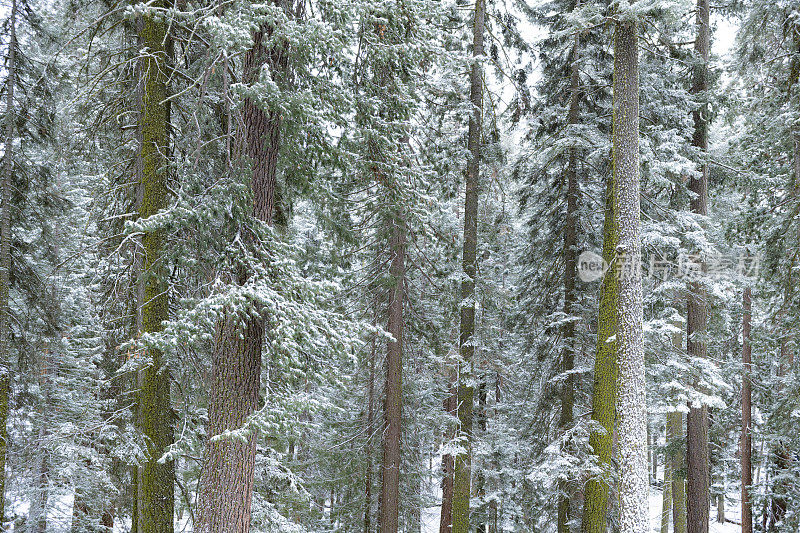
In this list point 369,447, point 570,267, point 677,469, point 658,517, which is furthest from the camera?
point 658,517

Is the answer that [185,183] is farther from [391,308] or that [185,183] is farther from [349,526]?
[349,526]

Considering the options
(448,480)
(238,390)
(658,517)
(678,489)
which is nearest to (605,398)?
(448,480)

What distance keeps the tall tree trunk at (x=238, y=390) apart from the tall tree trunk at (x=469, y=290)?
532 centimetres

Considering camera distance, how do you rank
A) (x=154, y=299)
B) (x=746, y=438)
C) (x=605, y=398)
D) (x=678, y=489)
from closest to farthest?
1. (x=154, y=299)
2. (x=605, y=398)
3. (x=678, y=489)
4. (x=746, y=438)

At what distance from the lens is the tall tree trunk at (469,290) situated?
31.6ft

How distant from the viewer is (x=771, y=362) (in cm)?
1847

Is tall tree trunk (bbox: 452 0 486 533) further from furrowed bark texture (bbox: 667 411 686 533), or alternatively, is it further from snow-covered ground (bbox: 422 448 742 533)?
snow-covered ground (bbox: 422 448 742 533)

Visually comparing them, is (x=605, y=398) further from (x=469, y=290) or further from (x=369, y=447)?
(x=369, y=447)

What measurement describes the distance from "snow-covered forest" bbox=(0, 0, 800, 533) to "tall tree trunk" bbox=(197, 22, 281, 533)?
27 millimetres

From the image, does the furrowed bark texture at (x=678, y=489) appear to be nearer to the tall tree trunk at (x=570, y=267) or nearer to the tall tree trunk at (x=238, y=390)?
the tall tree trunk at (x=570, y=267)

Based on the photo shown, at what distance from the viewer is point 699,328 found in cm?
1028

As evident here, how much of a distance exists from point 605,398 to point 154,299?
22.9 ft

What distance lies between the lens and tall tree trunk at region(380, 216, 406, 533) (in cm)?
965

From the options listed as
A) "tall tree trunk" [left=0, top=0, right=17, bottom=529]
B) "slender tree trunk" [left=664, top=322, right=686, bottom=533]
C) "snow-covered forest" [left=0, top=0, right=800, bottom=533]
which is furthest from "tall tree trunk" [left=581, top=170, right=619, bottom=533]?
"tall tree trunk" [left=0, top=0, right=17, bottom=529]
